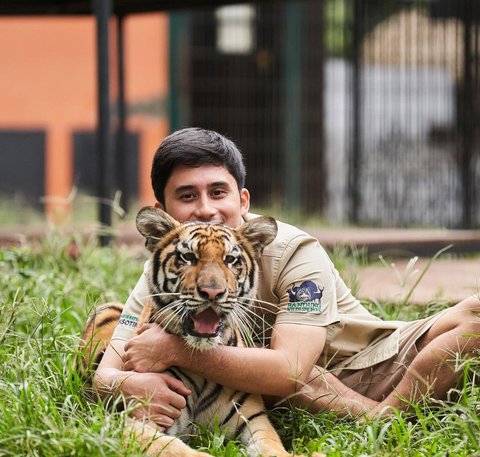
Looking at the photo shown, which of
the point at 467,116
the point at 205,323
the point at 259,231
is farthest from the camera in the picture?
the point at 467,116

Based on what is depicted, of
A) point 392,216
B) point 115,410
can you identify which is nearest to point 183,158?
point 115,410

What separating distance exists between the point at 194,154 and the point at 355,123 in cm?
807

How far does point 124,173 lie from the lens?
849cm

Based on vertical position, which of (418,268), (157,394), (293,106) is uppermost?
(293,106)

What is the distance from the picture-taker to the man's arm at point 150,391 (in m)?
3.35

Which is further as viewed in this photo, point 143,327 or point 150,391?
point 143,327

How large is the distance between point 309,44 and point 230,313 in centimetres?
921

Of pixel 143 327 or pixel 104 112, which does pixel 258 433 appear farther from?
pixel 104 112

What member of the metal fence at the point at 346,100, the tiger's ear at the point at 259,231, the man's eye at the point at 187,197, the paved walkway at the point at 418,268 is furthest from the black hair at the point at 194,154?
the metal fence at the point at 346,100

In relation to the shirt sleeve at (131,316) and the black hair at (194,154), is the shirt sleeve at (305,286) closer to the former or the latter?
the black hair at (194,154)

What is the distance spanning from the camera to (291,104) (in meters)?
12.1

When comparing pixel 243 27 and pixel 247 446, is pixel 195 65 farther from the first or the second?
pixel 247 446

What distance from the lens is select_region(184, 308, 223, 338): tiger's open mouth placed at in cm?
323

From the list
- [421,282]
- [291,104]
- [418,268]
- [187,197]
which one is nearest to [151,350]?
[187,197]
